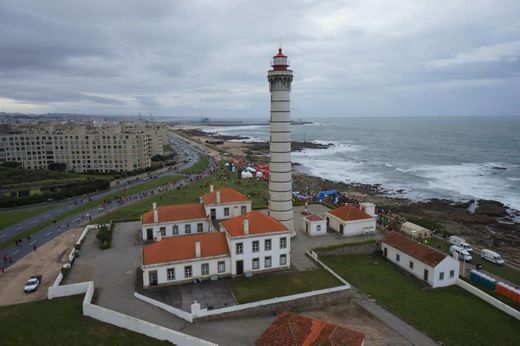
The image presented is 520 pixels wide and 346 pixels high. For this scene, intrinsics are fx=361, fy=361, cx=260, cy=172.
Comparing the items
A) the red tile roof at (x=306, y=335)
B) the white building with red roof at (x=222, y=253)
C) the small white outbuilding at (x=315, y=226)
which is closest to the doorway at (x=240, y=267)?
the white building with red roof at (x=222, y=253)

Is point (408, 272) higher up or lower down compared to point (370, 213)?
lower down

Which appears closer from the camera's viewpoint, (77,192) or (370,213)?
(370,213)

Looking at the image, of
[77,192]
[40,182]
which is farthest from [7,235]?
[40,182]

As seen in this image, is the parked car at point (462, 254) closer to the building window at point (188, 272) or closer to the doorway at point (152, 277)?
the building window at point (188, 272)

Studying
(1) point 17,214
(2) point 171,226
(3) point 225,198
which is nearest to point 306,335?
(2) point 171,226

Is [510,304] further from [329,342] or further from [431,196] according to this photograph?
[431,196]

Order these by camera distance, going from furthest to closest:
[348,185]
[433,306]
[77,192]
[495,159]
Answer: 1. [495,159]
2. [348,185]
3. [77,192]
4. [433,306]

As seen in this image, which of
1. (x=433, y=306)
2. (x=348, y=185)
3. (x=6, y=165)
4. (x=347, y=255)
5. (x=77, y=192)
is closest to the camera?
(x=433, y=306)
